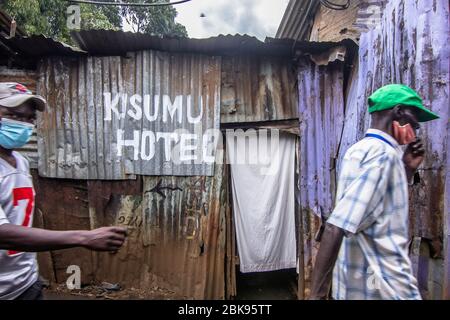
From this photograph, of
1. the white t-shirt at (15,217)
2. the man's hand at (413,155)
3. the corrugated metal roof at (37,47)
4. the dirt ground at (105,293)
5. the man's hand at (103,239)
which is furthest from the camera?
the dirt ground at (105,293)

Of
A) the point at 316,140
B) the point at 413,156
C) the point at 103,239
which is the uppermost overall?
the point at 316,140

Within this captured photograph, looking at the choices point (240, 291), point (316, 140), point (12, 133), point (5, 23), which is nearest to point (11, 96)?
point (12, 133)

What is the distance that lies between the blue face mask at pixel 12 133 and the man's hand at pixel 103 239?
0.78 meters

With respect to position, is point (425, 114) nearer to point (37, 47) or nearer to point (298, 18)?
point (37, 47)

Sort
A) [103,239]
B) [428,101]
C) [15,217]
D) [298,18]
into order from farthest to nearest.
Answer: [298,18], [428,101], [15,217], [103,239]

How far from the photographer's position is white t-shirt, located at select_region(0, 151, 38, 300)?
5.42 ft

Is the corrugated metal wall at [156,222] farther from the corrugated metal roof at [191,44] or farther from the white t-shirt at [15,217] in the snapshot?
the white t-shirt at [15,217]

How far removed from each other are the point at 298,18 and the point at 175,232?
212 inches

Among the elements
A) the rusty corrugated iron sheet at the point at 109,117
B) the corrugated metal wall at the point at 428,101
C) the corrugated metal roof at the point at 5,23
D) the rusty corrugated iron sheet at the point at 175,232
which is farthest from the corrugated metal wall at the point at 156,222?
the corrugated metal wall at the point at 428,101

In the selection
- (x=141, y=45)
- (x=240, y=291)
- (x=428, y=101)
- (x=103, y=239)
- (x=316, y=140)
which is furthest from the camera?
(x=240, y=291)

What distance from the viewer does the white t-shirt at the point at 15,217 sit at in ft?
5.42

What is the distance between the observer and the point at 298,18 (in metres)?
6.84
